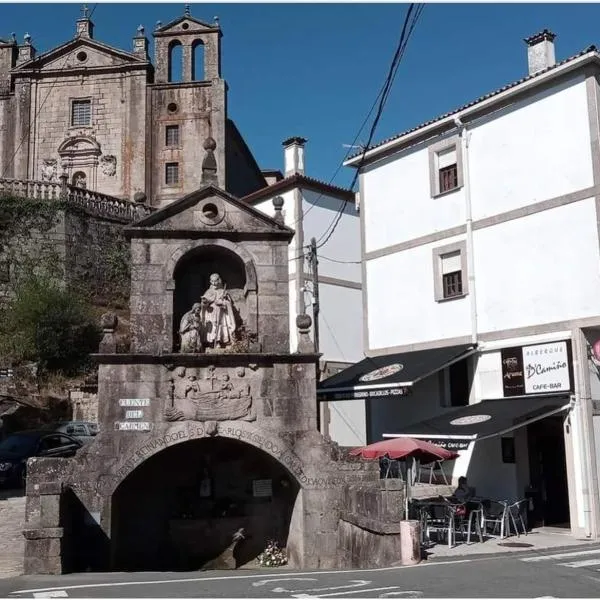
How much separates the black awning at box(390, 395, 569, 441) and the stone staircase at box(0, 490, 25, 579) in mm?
8128

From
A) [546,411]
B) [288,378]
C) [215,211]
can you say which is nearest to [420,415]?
[546,411]

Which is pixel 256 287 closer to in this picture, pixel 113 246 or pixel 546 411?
pixel 546 411

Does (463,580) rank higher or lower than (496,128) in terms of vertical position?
Answer: lower

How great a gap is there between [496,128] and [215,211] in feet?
24.7

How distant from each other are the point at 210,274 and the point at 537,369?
725cm

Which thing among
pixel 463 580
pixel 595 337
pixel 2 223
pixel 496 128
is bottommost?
pixel 463 580

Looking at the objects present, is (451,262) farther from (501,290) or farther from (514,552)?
(514,552)

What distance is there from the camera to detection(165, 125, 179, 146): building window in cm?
4234

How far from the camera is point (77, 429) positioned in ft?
76.0

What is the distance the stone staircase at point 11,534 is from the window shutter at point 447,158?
12.9 meters

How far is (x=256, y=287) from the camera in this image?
15195 mm

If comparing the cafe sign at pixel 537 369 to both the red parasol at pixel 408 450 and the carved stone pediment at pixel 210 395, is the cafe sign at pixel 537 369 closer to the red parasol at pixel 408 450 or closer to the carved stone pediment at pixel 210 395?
the red parasol at pixel 408 450

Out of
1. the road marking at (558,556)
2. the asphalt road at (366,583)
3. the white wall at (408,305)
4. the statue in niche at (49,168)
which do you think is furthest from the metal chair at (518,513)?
the statue in niche at (49,168)

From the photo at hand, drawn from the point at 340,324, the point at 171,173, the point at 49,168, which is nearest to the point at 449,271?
the point at 340,324
